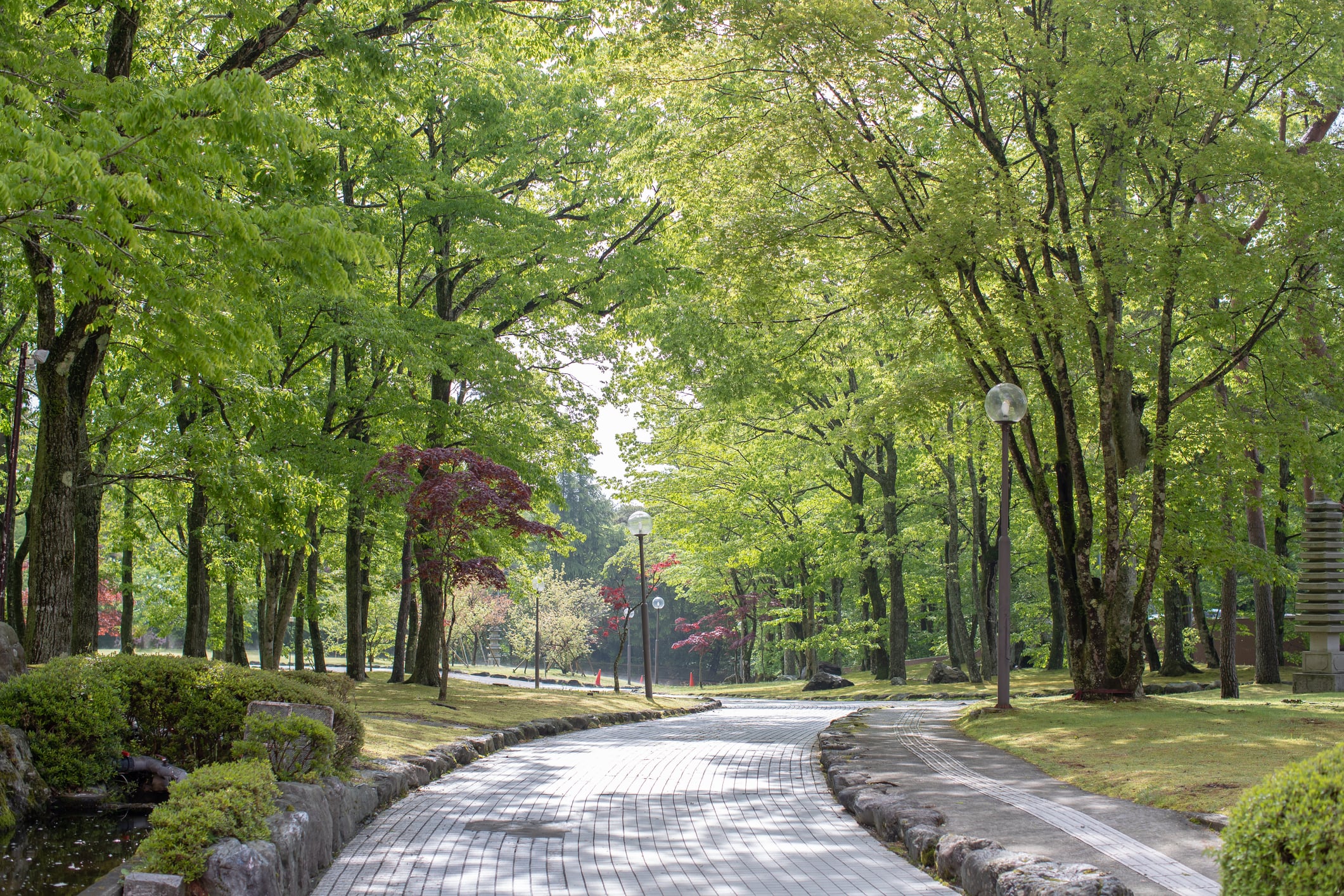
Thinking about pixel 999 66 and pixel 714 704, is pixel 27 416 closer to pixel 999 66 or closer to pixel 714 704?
pixel 714 704

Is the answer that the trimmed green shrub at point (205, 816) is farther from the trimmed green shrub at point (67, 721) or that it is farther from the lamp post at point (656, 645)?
the lamp post at point (656, 645)

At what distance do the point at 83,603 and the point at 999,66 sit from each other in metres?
15.3

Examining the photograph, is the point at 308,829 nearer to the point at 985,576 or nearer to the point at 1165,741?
the point at 1165,741

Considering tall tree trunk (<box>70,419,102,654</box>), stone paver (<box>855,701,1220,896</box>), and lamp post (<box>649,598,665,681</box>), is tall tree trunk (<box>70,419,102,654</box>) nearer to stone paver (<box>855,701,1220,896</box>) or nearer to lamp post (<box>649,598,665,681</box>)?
stone paver (<box>855,701,1220,896</box>)

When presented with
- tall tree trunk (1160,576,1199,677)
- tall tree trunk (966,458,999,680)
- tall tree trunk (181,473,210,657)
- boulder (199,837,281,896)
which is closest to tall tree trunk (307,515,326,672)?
tall tree trunk (181,473,210,657)

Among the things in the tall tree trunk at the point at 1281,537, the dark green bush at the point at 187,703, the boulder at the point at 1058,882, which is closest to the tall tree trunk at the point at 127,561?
the dark green bush at the point at 187,703

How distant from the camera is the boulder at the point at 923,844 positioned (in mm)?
5328

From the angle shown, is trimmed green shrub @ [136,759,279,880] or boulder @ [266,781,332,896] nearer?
trimmed green shrub @ [136,759,279,880]

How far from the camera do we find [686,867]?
17.7 feet

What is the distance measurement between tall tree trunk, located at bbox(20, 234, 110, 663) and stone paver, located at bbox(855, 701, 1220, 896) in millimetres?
8074

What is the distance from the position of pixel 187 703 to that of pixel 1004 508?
9343 mm

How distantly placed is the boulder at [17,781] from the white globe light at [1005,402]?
1029cm

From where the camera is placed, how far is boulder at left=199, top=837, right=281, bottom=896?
4.02m

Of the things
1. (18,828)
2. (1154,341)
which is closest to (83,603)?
(18,828)
